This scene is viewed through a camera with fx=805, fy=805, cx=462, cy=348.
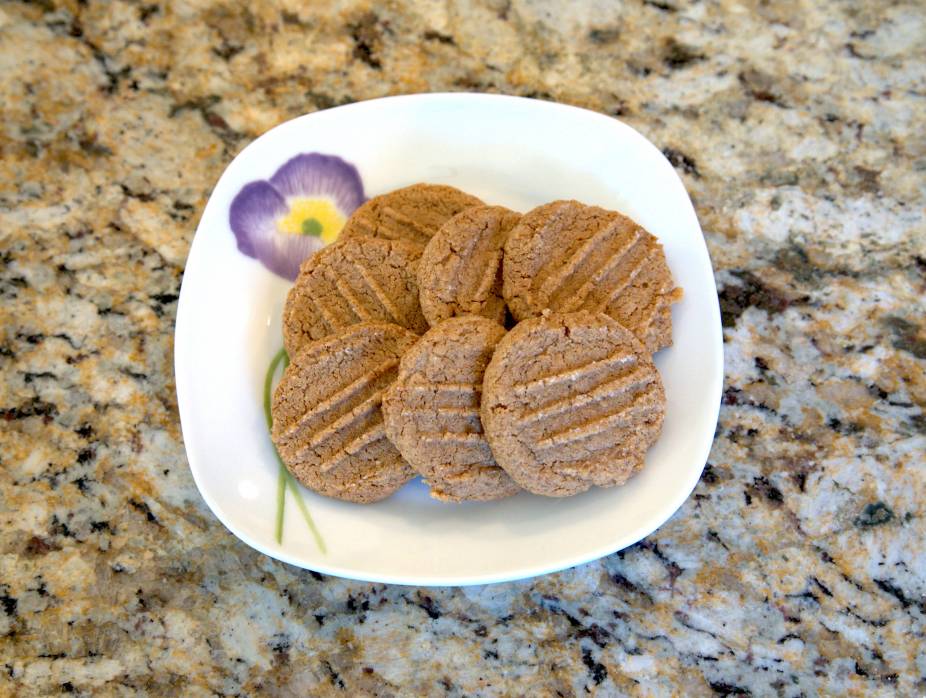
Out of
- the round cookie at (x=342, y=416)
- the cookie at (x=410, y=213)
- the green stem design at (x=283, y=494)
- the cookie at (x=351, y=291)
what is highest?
the cookie at (x=410, y=213)

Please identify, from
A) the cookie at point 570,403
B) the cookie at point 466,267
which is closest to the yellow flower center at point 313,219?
the cookie at point 466,267

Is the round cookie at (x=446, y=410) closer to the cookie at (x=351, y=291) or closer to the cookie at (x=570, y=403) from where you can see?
the cookie at (x=570, y=403)

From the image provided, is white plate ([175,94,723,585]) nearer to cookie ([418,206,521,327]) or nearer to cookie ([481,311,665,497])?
cookie ([481,311,665,497])

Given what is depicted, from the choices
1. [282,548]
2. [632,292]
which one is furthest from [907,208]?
[282,548]

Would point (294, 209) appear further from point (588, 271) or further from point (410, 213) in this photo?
point (588, 271)

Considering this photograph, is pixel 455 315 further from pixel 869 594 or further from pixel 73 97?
pixel 73 97

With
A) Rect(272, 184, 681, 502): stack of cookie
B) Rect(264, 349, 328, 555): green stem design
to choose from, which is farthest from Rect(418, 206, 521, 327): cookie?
Rect(264, 349, 328, 555): green stem design

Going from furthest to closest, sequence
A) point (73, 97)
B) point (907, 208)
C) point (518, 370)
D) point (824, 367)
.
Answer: point (73, 97) → point (907, 208) → point (824, 367) → point (518, 370)
